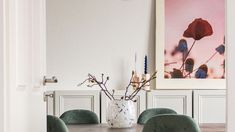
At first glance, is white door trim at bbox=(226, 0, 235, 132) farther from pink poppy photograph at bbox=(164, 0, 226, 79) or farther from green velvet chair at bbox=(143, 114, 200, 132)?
pink poppy photograph at bbox=(164, 0, 226, 79)

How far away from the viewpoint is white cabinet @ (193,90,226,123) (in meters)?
4.71

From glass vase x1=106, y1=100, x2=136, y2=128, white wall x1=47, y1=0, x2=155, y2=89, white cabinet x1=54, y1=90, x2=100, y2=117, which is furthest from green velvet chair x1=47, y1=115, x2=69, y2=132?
white wall x1=47, y1=0, x2=155, y2=89

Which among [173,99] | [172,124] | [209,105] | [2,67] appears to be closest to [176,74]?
[173,99]

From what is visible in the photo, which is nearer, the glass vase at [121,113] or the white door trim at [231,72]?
the white door trim at [231,72]

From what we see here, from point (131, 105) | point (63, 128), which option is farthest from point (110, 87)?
point (63, 128)

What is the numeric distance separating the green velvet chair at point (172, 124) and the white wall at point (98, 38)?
6.33 ft

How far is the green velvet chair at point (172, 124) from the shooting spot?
9.47ft

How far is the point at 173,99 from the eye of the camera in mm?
4738

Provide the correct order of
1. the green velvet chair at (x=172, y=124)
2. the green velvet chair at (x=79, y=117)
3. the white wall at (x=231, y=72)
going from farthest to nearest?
the green velvet chair at (x=79, y=117), the green velvet chair at (x=172, y=124), the white wall at (x=231, y=72)

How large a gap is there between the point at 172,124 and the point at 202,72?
2.00 meters

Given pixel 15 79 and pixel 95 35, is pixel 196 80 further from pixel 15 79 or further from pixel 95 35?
pixel 15 79

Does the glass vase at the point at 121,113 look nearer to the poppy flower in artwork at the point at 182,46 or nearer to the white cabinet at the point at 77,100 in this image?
the white cabinet at the point at 77,100

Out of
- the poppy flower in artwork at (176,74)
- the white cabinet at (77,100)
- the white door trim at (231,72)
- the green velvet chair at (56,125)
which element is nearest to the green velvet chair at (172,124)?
the green velvet chair at (56,125)

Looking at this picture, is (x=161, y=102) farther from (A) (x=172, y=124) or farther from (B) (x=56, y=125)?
(B) (x=56, y=125)
